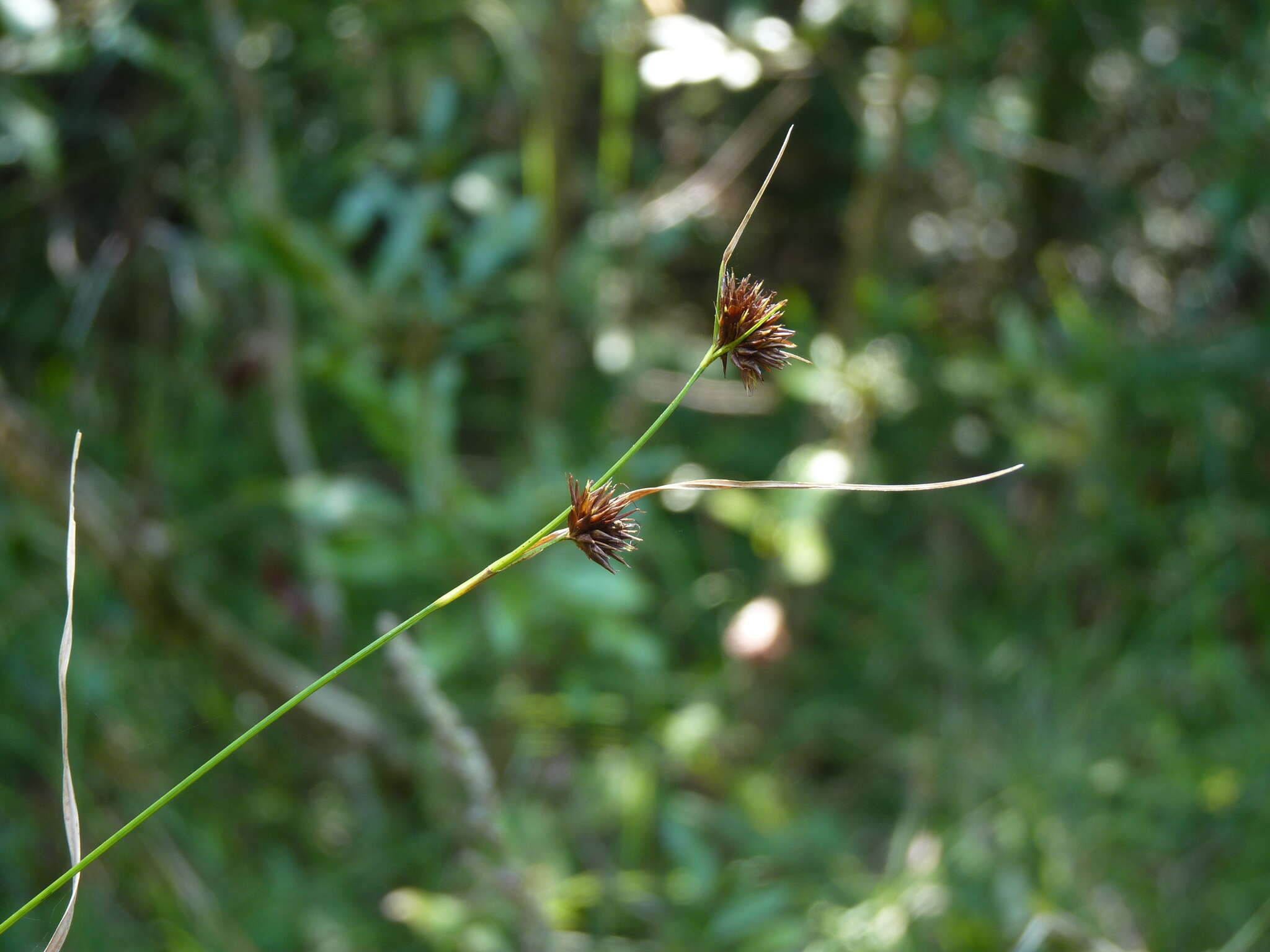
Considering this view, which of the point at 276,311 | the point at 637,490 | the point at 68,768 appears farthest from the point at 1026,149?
the point at 68,768

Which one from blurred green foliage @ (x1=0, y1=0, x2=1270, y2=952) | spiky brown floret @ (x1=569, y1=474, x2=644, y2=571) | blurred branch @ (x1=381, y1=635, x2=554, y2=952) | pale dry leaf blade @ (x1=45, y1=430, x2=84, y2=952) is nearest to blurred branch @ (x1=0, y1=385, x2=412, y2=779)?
blurred green foliage @ (x1=0, y1=0, x2=1270, y2=952)

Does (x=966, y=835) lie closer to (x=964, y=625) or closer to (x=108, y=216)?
(x=964, y=625)

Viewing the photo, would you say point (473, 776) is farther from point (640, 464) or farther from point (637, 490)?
point (640, 464)

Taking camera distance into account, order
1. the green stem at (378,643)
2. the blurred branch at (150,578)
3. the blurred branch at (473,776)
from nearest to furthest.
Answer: the green stem at (378,643) → the blurred branch at (473,776) → the blurred branch at (150,578)

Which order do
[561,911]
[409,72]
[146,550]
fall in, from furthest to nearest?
[409,72]
[146,550]
[561,911]

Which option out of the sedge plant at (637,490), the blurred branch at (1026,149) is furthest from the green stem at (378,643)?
the blurred branch at (1026,149)

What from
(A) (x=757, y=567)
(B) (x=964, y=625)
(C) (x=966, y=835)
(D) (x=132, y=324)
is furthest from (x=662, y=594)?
(D) (x=132, y=324)

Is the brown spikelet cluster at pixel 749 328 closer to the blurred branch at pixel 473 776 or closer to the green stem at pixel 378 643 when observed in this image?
the green stem at pixel 378 643
